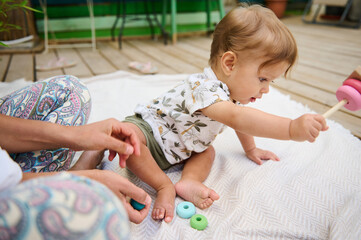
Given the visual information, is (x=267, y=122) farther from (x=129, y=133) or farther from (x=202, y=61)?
(x=202, y=61)

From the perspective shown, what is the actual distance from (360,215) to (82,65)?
2.04 m

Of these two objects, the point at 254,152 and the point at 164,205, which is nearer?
the point at 164,205

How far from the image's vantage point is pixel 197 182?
32.2 inches

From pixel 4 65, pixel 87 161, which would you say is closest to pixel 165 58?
pixel 4 65

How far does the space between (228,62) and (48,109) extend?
520mm

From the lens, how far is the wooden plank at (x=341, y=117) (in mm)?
1229

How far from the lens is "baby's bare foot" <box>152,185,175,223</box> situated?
0.72 m

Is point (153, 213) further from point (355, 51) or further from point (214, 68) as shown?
point (355, 51)

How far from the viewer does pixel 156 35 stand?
11.2 ft

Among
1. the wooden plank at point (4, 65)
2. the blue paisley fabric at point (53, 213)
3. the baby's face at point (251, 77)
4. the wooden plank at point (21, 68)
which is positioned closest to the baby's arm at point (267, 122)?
the baby's face at point (251, 77)

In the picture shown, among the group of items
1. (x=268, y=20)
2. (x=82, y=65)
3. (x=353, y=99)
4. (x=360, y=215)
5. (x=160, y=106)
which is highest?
(x=268, y=20)

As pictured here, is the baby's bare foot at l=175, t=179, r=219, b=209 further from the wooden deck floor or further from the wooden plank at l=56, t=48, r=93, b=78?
the wooden plank at l=56, t=48, r=93, b=78

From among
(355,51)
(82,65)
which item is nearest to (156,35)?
(82,65)

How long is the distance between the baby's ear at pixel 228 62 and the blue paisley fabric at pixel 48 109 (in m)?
0.43
